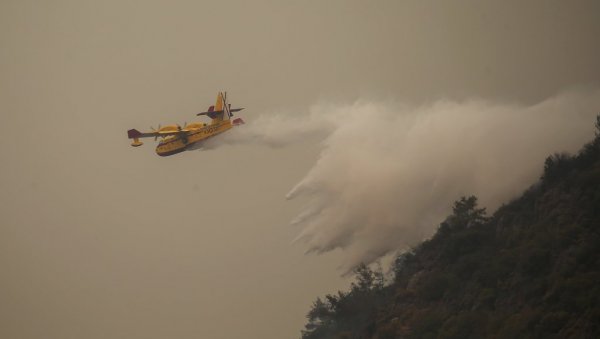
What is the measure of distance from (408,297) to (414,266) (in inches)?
287

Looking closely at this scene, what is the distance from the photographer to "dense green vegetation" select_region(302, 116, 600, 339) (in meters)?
50.6

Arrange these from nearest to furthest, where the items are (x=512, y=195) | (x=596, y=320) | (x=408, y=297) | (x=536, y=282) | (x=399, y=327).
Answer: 1. (x=596, y=320)
2. (x=536, y=282)
3. (x=399, y=327)
4. (x=408, y=297)
5. (x=512, y=195)

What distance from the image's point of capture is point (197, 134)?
70.6 metres

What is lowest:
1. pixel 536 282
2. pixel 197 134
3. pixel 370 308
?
pixel 536 282

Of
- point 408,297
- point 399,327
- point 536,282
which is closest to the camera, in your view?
point 536,282

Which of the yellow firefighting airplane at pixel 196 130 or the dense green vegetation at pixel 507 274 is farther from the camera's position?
the yellow firefighting airplane at pixel 196 130

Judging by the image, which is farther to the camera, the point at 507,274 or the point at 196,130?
the point at 196,130

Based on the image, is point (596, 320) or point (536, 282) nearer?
point (596, 320)

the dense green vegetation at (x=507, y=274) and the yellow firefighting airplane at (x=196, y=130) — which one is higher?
the yellow firefighting airplane at (x=196, y=130)

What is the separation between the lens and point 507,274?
60375 millimetres

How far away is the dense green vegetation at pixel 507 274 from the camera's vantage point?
50.6m

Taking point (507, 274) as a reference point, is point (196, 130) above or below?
above

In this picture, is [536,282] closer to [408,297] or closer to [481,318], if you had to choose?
[481,318]

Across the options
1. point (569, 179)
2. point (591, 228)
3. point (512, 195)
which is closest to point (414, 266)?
point (512, 195)
